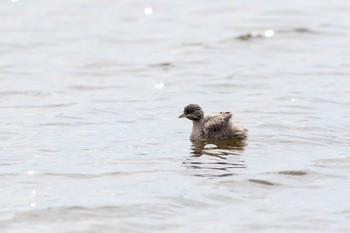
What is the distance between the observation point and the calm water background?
12.0m

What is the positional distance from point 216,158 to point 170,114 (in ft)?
10.9

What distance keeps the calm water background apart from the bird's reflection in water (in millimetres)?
31

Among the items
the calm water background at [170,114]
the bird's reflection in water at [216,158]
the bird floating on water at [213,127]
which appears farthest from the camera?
the bird floating on water at [213,127]

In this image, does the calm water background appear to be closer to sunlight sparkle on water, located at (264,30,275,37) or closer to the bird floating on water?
sunlight sparkle on water, located at (264,30,275,37)

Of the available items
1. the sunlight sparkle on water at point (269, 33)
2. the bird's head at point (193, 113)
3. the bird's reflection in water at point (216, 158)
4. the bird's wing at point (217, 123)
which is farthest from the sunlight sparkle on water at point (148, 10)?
the bird's reflection in water at point (216, 158)

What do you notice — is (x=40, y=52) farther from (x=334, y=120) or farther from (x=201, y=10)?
(x=334, y=120)

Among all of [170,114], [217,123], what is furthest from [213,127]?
[170,114]

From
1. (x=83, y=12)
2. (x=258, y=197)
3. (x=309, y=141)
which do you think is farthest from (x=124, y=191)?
(x=83, y=12)

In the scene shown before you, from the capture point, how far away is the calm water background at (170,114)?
1197cm

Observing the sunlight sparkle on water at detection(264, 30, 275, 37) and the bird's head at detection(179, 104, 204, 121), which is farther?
the sunlight sparkle on water at detection(264, 30, 275, 37)

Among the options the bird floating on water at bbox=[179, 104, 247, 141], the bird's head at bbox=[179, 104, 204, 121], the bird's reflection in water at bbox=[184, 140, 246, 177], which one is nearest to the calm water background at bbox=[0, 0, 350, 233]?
the bird's reflection in water at bbox=[184, 140, 246, 177]

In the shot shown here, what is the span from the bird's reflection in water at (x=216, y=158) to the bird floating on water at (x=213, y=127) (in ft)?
0.30

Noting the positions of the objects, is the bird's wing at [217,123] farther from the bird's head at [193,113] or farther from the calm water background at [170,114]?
the calm water background at [170,114]

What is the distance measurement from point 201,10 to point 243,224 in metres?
18.4
